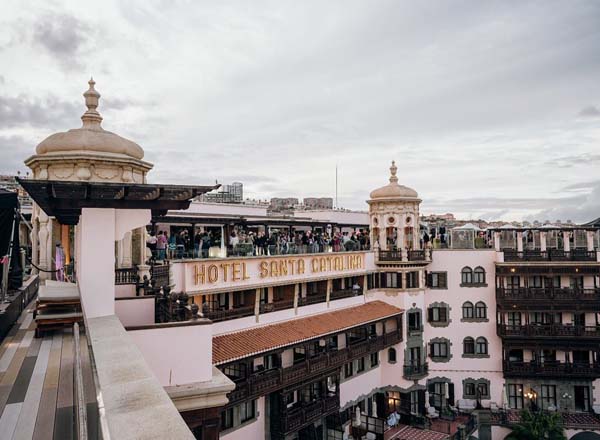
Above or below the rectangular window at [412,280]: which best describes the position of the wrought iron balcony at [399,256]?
above

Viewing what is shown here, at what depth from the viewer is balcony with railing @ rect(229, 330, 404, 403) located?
22281 millimetres

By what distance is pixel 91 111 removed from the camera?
20375 mm

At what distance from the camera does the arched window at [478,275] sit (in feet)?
126

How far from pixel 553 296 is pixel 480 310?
19.3 feet

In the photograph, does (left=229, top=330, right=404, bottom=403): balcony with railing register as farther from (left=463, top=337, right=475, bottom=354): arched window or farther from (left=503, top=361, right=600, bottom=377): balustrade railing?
(left=503, top=361, right=600, bottom=377): balustrade railing

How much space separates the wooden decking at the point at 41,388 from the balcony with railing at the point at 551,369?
37070mm

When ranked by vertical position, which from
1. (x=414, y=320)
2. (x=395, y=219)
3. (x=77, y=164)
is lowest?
(x=414, y=320)

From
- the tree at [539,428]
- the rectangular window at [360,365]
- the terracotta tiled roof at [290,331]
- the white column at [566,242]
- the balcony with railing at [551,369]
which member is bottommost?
the tree at [539,428]

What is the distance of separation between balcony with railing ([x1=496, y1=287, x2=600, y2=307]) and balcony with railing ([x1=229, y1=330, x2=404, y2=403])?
13.0 meters

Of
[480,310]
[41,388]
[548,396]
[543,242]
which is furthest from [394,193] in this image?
[41,388]

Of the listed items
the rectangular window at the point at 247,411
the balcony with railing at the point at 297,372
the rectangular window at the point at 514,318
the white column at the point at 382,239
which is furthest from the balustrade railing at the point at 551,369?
the rectangular window at the point at 247,411

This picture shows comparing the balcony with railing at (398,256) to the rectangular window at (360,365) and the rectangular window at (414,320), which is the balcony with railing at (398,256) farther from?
the rectangular window at (360,365)

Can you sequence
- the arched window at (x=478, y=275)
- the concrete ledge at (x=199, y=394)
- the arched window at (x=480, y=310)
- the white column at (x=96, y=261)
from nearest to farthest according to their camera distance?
the concrete ledge at (x=199, y=394) < the white column at (x=96, y=261) < the arched window at (x=480, y=310) < the arched window at (x=478, y=275)

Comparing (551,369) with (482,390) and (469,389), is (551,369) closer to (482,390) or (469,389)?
(482,390)
